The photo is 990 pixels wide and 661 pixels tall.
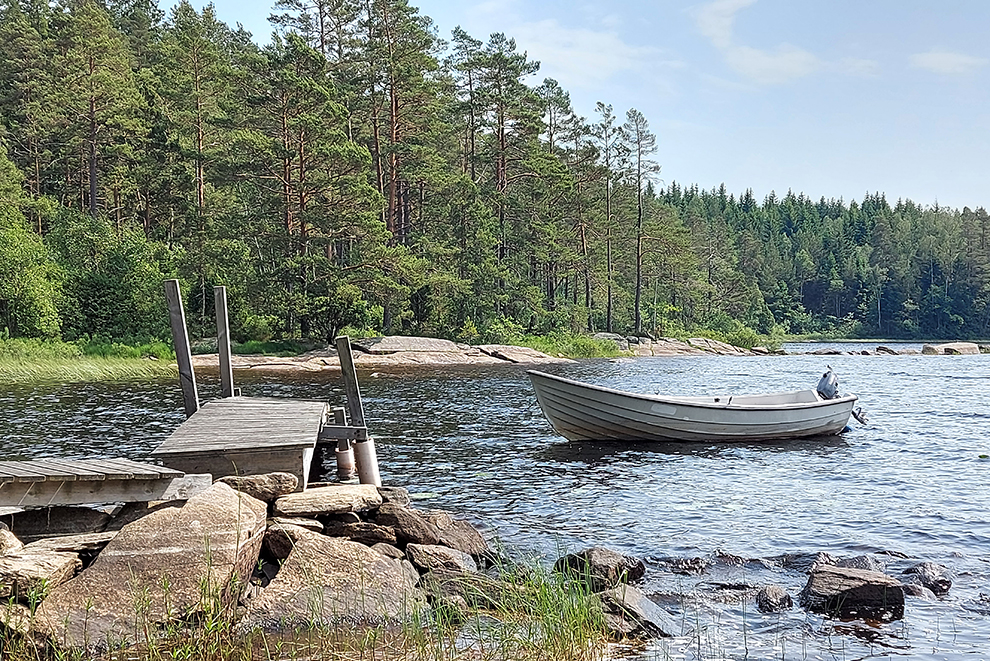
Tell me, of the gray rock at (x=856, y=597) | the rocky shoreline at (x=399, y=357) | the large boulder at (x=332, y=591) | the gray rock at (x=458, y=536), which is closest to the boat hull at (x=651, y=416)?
the gray rock at (x=458, y=536)

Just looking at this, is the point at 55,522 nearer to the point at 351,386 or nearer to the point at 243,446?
the point at 243,446

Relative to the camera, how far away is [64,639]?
17.8 ft

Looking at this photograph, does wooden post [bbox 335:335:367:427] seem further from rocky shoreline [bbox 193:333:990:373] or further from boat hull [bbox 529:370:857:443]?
rocky shoreline [bbox 193:333:990:373]

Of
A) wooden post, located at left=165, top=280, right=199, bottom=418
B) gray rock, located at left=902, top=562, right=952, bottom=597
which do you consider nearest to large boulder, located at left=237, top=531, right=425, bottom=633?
gray rock, located at left=902, top=562, right=952, bottom=597

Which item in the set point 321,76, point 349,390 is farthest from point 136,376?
point 349,390

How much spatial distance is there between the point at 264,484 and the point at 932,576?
6.28 meters

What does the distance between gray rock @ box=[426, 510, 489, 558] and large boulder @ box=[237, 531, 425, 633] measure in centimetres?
103

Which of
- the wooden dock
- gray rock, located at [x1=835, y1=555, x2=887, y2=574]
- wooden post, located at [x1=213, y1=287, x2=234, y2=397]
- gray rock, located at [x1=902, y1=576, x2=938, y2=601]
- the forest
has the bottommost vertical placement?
gray rock, located at [x1=902, y1=576, x2=938, y2=601]

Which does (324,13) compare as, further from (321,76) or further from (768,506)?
(768,506)

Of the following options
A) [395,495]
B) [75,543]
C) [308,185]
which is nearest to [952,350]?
[308,185]

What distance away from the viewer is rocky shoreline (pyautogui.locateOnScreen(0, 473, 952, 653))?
5.74 m

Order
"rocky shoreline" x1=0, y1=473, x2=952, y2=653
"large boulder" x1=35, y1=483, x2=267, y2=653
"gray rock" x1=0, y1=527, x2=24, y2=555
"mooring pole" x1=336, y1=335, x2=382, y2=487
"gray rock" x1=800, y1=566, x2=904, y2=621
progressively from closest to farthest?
"large boulder" x1=35, y1=483, x2=267, y2=653 < "rocky shoreline" x1=0, y1=473, x2=952, y2=653 < "gray rock" x1=0, y1=527, x2=24, y2=555 < "gray rock" x1=800, y1=566, x2=904, y2=621 < "mooring pole" x1=336, y1=335, x2=382, y2=487

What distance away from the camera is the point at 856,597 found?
7070 mm

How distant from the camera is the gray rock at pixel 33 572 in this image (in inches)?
229
